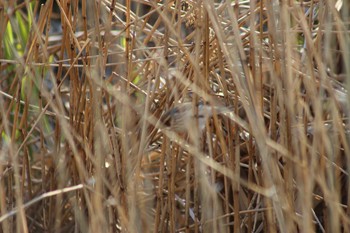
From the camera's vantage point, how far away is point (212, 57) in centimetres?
121

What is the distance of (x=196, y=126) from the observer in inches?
39.1

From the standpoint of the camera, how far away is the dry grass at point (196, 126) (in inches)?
35.4

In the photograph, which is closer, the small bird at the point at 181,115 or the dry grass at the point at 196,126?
the dry grass at the point at 196,126

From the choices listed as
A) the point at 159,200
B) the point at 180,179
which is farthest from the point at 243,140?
the point at 159,200

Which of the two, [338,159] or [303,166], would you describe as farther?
[338,159]

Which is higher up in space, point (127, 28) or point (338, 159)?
point (127, 28)

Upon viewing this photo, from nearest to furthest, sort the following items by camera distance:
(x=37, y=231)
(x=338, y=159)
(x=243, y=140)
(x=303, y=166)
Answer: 1. (x=303, y=166)
2. (x=338, y=159)
3. (x=243, y=140)
4. (x=37, y=231)

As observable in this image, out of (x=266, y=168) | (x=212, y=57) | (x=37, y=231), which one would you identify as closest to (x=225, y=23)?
(x=212, y=57)

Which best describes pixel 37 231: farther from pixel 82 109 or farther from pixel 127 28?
pixel 127 28

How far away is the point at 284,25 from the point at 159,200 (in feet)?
1.12

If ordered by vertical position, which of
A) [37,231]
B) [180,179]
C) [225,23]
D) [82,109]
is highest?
[225,23]

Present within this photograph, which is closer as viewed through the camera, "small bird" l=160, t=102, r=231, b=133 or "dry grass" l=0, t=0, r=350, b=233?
"dry grass" l=0, t=0, r=350, b=233

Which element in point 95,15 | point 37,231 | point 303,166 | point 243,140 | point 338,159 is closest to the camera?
point 303,166

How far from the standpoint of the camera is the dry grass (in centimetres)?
90
